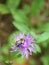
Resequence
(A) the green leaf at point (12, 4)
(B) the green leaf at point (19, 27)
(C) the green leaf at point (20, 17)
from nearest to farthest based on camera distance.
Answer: (B) the green leaf at point (19, 27), (C) the green leaf at point (20, 17), (A) the green leaf at point (12, 4)

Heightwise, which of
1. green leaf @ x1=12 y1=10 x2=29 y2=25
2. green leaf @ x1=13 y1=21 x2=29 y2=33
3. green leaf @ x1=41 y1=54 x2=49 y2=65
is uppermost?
green leaf @ x1=12 y1=10 x2=29 y2=25

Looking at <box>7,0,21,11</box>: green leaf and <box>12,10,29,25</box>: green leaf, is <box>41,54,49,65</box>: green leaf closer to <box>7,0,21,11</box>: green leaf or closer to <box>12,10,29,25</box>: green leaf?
<box>12,10,29,25</box>: green leaf

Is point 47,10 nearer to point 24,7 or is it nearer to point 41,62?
point 24,7

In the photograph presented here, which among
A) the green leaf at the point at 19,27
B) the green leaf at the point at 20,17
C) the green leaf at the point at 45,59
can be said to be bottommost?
the green leaf at the point at 45,59

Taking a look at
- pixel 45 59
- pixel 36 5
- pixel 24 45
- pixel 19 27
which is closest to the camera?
pixel 24 45

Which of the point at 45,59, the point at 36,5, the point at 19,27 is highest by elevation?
the point at 36,5

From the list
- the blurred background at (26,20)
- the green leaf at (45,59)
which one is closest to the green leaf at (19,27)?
the blurred background at (26,20)

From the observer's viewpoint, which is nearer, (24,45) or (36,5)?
(24,45)

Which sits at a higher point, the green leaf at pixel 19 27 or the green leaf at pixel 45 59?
the green leaf at pixel 19 27

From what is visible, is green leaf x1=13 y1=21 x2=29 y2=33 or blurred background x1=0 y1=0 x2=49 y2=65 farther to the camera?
blurred background x1=0 y1=0 x2=49 y2=65

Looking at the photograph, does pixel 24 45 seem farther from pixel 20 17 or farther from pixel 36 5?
pixel 36 5

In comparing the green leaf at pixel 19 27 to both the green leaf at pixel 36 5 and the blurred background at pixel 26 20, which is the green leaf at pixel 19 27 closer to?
the blurred background at pixel 26 20

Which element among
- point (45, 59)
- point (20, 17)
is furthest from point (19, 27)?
point (45, 59)

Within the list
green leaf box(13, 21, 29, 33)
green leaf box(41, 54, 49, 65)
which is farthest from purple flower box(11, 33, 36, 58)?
green leaf box(41, 54, 49, 65)
